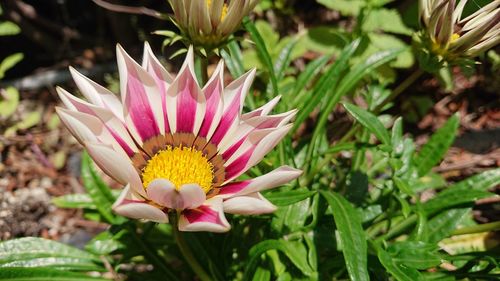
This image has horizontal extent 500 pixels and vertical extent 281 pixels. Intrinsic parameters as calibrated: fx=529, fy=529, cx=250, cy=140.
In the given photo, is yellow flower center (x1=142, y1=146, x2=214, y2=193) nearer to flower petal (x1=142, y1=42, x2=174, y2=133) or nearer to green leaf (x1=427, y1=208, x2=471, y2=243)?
flower petal (x1=142, y1=42, x2=174, y2=133)

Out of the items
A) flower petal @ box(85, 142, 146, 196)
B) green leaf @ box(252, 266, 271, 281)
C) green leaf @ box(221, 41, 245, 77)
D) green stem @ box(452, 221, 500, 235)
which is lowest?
green stem @ box(452, 221, 500, 235)

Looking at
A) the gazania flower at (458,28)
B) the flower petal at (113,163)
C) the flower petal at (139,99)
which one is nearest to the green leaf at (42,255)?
the flower petal at (139,99)

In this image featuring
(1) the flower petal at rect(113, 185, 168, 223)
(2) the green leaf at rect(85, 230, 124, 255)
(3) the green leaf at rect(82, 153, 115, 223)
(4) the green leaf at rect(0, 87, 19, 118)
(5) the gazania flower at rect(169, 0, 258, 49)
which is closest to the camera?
(1) the flower petal at rect(113, 185, 168, 223)

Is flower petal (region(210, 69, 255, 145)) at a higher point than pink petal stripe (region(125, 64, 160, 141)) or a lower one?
lower

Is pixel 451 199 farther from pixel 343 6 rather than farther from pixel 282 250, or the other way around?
pixel 343 6

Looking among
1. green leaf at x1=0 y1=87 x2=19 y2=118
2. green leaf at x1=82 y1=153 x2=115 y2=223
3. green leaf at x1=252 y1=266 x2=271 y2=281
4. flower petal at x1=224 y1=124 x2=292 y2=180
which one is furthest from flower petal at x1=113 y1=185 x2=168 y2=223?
green leaf at x1=0 y1=87 x2=19 y2=118

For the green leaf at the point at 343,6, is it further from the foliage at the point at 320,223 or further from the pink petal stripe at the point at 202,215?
the pink petal stripe at the point at 202,215

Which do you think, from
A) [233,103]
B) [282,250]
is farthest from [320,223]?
[233,103]
